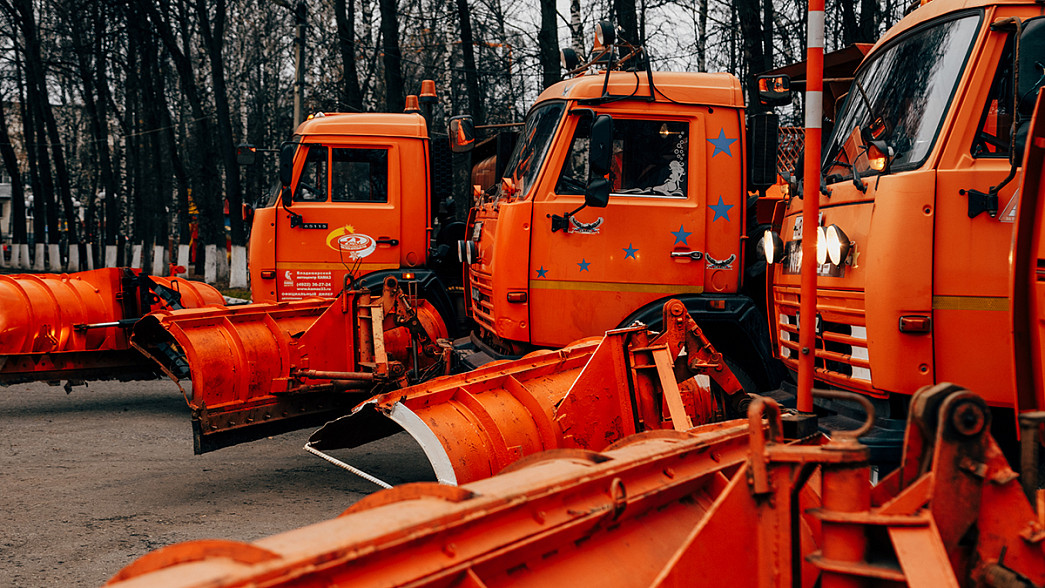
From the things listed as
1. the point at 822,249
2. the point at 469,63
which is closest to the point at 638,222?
the point at 822,249

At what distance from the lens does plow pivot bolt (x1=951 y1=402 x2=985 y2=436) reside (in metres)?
2.20

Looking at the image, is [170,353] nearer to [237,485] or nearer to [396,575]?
[237,485]

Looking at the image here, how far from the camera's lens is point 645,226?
643cm

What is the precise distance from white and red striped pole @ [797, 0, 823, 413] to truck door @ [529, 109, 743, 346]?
2255 millimetres

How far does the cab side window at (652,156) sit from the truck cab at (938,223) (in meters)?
2.04

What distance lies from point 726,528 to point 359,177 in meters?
7.76

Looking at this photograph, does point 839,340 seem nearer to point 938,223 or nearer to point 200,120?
point 938,223

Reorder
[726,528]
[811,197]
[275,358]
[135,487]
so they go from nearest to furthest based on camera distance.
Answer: [726,528]
[811,197]
[135,487]
[275,358]

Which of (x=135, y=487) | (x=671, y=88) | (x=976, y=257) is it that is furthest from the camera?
(x=671, y=88)

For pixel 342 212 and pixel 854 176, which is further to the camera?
pixel 342 212

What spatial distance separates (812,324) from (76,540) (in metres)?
4.07

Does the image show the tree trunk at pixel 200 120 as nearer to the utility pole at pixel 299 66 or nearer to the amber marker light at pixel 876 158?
the utility pole at pixel 299 66

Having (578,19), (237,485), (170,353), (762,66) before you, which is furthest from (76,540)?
(578,19)

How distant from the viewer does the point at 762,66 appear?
573 inches
